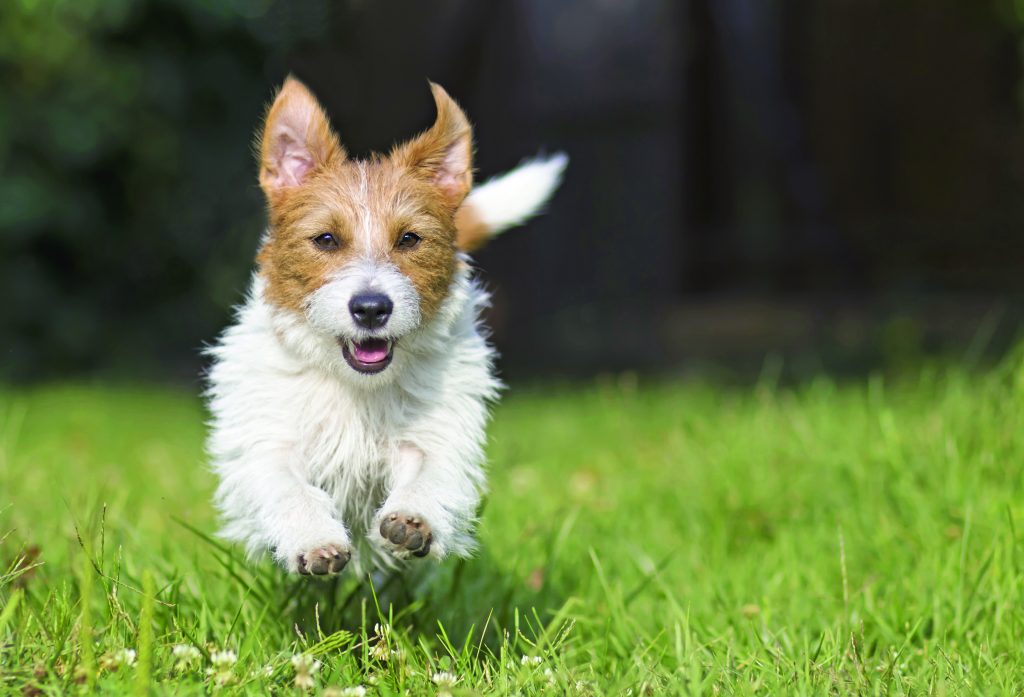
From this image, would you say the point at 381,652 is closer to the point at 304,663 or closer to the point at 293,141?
the point at 304,663

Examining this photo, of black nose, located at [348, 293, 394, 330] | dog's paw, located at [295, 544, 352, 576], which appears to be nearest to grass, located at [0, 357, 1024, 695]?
dog's paw, located at [295, 544, 352, 576]

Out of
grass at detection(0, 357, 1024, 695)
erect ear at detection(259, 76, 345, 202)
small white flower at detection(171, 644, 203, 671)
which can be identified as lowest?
grass at detection(0, 357, 1024, 695)

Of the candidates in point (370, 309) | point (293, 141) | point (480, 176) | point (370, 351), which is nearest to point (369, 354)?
point (370, 351)

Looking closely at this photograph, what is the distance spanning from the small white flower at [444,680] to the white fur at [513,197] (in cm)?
133

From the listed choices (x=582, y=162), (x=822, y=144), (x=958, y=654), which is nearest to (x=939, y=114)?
(x=822, y=144)

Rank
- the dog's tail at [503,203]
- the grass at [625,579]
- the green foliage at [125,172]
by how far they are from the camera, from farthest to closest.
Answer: the green foliage at [125,172] < the dog's tail at [503,203] < the grass at [625,579]

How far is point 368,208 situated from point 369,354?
369 millimetres

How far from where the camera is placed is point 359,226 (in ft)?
9.02

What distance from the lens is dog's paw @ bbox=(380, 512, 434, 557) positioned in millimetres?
2479

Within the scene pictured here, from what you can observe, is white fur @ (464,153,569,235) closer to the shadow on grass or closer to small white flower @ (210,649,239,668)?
the shadow on grass

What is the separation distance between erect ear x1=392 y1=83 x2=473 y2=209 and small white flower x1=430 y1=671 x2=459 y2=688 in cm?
116

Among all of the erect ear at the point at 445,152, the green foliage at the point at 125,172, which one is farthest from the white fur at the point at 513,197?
the green foliage at the point at 125,172

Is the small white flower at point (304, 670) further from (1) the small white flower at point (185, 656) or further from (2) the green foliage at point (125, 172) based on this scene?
(2) the green foliage at point (125, 172)

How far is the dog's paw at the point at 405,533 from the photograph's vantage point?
8.13 feet
